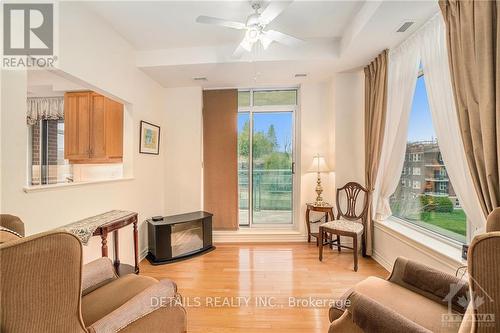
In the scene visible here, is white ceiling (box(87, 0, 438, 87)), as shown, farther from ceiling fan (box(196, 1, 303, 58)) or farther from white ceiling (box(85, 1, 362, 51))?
ceiling fan (box(196, 1, 303, 58))

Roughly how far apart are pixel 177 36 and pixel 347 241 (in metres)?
3.75

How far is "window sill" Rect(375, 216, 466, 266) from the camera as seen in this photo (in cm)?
182

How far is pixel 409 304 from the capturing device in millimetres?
1294

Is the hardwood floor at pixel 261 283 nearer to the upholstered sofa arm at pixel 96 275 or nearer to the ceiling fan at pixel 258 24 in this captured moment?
the upholstered sofa arm at pixel 96 275

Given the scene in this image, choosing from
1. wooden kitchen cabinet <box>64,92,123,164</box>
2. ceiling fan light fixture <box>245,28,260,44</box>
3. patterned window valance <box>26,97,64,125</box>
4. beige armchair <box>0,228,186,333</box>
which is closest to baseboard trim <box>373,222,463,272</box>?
beige armchair <box>0,228,186,333</box>

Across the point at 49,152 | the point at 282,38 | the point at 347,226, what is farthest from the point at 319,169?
the point at 49,152

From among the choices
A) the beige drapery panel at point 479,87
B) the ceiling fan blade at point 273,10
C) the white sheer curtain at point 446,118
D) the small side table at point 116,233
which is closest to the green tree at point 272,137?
the ceiling fan blade at point 273,10

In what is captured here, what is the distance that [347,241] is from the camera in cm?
335

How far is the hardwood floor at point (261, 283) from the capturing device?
1.83 m

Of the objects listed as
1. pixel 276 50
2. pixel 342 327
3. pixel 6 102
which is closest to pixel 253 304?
pixel 342 327

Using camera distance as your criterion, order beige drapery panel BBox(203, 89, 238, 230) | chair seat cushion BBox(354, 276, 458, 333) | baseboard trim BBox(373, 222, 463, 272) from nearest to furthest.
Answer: chair seat cushion BBox(354, 276, 458, 333) < baseboard trim BBox(373, 222, 463, 272) < beige drapery panel BBox(203, 89, 238, 230)

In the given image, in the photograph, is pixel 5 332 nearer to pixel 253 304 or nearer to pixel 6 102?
pixel 6 102

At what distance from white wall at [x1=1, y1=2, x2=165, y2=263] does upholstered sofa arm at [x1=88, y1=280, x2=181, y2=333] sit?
1155 millimetres

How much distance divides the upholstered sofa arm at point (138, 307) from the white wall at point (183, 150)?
2405 millimetres
